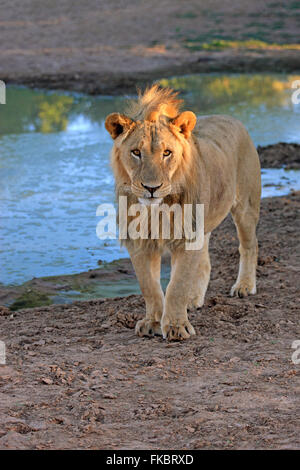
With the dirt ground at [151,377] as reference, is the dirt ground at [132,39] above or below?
above

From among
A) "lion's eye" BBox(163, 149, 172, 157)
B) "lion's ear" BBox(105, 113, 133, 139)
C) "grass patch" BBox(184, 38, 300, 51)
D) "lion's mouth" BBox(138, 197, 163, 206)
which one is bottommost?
"grass patch" BBox(184, 38, 300, 51)

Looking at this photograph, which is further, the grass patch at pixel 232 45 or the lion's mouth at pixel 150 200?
the grass patch at pixel 232 45

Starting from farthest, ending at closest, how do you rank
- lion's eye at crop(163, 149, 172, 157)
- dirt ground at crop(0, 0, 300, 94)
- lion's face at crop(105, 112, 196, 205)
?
dirt ground at crop(0, 0, 300, 94), lion's eye at crop(163, 149, 172, 157), lion's face at crop(105, 112, 196, 205)

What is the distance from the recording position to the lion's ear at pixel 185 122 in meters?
4.62

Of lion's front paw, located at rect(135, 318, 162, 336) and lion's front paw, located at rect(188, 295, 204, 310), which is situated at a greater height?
lion's front paw, located at rect(135, 318, 162, 336)

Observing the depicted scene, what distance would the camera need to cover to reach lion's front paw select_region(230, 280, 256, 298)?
604cm

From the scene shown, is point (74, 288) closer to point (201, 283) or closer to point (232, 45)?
point (201, 283)

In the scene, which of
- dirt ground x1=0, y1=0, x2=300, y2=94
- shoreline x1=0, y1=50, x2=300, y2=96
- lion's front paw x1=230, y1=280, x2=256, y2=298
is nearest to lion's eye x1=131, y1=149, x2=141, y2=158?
lion's front paw x1=230, y1=280, x2=256, y2=298

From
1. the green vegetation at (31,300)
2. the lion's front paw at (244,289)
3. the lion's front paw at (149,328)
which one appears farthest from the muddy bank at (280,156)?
the lion's front paw at (149,328)

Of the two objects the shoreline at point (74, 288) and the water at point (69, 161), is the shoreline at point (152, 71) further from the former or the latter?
the shoreline at point (74, 288)

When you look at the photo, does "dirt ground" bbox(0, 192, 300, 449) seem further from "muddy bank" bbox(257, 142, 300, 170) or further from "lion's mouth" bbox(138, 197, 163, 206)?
"muddy bank" bbox(257, 142, 300, 170)

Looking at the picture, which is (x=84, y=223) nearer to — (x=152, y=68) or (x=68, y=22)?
(x=152, y=68)

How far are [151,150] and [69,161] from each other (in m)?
6.14

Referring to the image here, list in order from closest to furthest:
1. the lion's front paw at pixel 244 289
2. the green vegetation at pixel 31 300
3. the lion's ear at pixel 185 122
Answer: the lion's ear at pixel 185 122 → the lion's front paw at pixel 244 289 → the green vegetation at pixel 31 300
